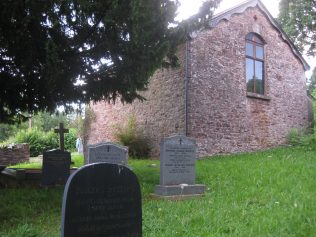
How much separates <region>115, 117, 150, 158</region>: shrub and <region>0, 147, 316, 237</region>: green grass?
544 cm

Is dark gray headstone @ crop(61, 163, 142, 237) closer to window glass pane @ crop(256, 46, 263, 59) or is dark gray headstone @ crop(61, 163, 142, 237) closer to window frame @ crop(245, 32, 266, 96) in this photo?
window frame @ crop(245, 32, 266, 96)

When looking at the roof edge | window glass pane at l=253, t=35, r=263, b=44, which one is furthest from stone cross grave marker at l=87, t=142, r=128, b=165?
window glass pane at l=253, t=35, r=263, b=44

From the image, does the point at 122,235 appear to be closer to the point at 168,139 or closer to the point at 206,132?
the point at 168,139

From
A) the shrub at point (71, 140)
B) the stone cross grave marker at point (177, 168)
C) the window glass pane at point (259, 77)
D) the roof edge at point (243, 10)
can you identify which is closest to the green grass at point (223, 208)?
the stone cross grave marker at point (177, 168)

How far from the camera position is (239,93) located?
16453 mm

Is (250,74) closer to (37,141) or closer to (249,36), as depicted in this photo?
(249,36)

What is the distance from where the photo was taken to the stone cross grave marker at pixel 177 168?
819 centimetres

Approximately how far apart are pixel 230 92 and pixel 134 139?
14.6ft

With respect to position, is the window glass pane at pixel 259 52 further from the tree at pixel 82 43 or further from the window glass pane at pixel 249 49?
the tree at pixel 82 43

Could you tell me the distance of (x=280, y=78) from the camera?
1844 centimetres

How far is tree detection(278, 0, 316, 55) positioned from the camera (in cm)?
2191

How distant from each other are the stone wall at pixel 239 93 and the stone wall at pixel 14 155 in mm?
10676

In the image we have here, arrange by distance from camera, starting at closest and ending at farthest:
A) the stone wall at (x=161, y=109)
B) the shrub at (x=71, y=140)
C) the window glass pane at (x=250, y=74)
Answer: the stone wall at (x=161, y=109) < the window glass pane at (x=250, y=74) < the shrub at (x=71, y=140)

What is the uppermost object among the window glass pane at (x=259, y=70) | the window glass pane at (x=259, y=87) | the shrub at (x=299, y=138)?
the window glass pane at (x=259, y=70)
